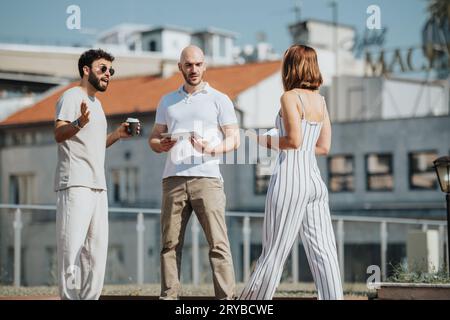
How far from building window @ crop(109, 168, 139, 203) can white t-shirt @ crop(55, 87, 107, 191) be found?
37120 mm

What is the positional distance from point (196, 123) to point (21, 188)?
40643mm

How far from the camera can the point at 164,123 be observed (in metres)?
6.71

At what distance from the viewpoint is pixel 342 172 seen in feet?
137

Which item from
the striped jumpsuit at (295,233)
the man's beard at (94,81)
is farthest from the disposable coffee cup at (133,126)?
the striped jumpsuit at (295,233)

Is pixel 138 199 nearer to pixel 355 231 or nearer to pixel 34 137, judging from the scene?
pixel 34 137

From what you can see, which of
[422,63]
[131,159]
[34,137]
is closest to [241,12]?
[422,63]

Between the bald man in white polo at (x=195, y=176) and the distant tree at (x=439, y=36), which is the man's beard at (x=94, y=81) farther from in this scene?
the distant tree at (x=439, y=36)

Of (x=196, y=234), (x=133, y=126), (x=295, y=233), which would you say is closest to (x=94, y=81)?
(x=133, y=126)

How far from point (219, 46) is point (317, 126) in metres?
43.5

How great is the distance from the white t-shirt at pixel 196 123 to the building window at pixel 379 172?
114 feet

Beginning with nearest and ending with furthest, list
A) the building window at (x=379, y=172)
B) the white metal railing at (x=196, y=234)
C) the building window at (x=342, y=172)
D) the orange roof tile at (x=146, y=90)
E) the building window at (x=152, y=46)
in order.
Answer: the white metal railing at (x=196, y=234) < the building window at (x=379, y=172) < the building window at (x=342, y=172) < the orange roof tile at (x=146, y=90) < the building window at (x=152, y=46)

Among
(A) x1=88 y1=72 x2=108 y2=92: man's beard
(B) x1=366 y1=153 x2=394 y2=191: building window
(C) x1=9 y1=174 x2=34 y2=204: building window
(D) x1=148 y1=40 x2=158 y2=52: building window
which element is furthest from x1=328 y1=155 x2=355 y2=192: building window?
(A) x1=88 y1=72 x2=108 y2=92: man's beard

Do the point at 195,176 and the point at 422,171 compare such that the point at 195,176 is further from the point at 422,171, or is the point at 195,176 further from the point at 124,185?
the point at 124,185

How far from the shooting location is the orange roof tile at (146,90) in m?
41.8
